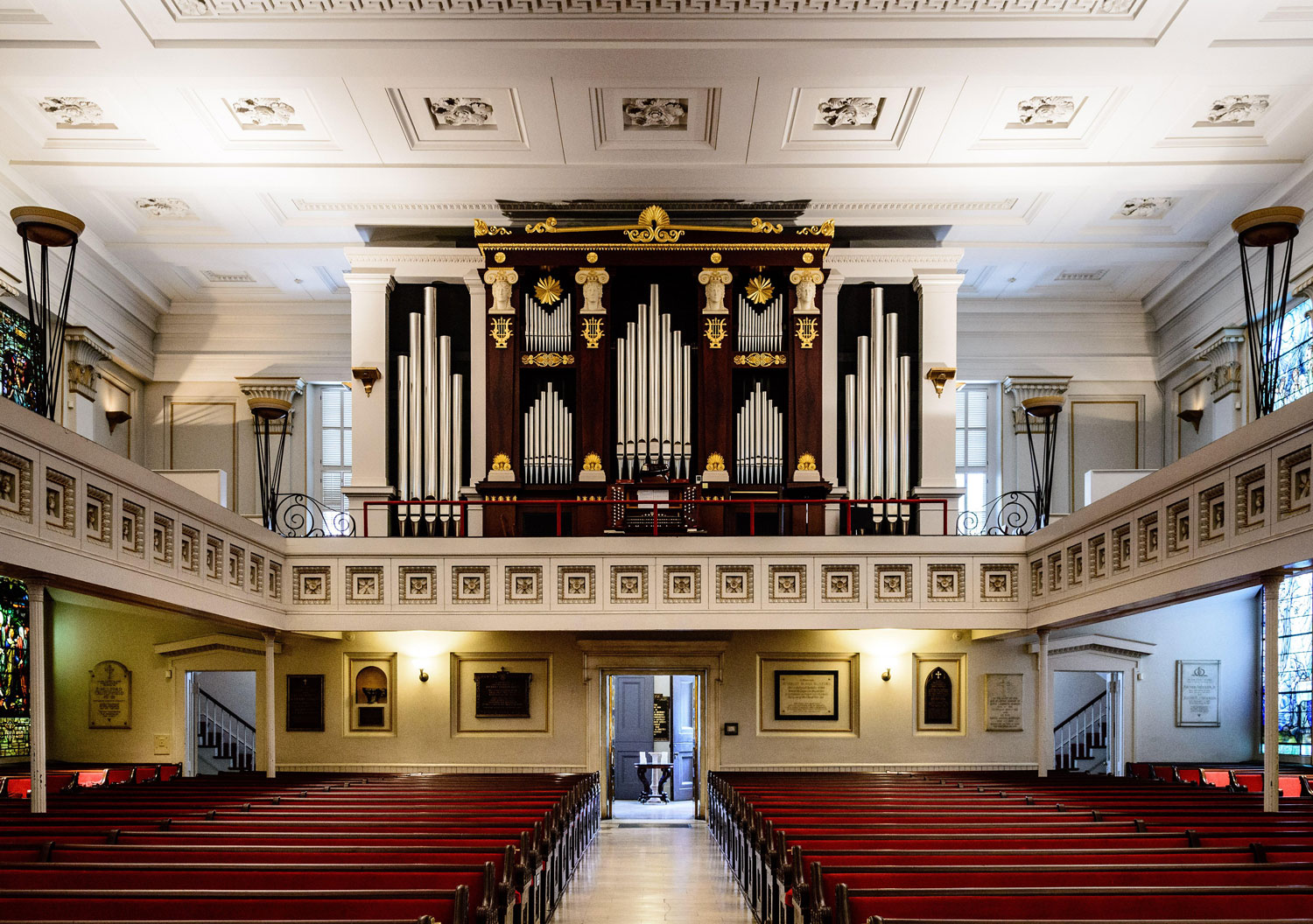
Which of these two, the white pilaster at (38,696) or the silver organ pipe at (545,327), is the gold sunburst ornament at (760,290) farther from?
the white pilaster at (38,696)

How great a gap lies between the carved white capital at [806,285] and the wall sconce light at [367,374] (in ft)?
17.1

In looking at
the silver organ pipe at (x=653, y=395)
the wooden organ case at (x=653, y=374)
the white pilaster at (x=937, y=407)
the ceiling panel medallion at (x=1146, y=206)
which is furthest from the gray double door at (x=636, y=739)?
the ceiling panel medallion at (x=1146, y=206)

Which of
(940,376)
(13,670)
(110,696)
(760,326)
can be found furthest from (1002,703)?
(13,670)

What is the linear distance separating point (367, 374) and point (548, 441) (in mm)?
2419

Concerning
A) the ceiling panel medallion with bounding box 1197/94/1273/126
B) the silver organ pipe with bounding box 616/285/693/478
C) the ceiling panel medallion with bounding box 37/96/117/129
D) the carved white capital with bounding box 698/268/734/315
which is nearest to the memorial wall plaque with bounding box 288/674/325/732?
the silver organ pipe with bounding box 616/285/693/478

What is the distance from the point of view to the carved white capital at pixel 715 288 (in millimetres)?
14328

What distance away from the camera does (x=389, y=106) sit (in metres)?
12.1

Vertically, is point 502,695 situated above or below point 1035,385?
below

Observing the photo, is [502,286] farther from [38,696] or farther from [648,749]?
[648,749]

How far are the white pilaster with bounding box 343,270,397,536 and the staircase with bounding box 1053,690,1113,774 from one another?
9091mm

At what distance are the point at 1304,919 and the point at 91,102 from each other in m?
12.3

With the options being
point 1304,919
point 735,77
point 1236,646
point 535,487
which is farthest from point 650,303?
point 1304,919

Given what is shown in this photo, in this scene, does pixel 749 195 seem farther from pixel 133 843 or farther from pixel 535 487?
pixel 133 843

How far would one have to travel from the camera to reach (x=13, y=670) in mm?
14000
